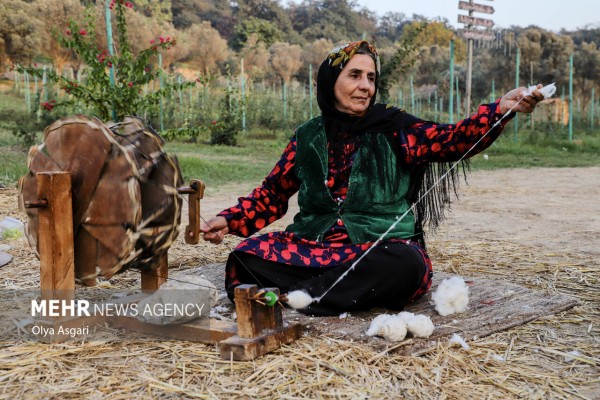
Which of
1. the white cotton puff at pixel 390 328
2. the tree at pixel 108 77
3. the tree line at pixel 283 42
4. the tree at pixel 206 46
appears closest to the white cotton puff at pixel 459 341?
the white cotton puff at pixel 390 328

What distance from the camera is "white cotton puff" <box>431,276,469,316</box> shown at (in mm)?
2779

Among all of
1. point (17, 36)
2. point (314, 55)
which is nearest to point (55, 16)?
point (17, 36)

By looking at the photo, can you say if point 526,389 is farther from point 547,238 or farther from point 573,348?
point 547,238

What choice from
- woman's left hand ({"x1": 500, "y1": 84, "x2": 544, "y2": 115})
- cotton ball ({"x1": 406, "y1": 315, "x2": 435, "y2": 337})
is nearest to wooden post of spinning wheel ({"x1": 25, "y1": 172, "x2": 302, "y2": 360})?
cotton ball ({"x1": 406, "y1": 315, "x2": 435, "y2": 337})

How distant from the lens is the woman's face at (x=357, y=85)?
120 inches

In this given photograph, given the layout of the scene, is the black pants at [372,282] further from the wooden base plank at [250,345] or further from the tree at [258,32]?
Answer: the tree at [258,32]

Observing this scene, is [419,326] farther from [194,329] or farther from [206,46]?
[206,46]

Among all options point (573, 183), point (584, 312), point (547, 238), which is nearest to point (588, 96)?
point (573, 183)

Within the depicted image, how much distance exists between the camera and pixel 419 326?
245 centimetres

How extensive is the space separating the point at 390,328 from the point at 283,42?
41.6 meters

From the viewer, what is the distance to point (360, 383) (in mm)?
2092

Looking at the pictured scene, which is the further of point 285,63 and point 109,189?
point 285,63

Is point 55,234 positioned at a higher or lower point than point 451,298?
higher

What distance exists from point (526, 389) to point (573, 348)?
19.0 inches
